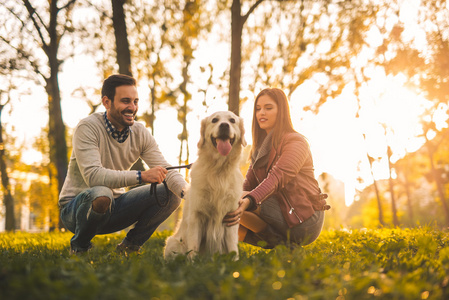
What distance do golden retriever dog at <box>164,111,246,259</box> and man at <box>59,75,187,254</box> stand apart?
0.42 m

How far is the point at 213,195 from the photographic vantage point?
11.1 ft

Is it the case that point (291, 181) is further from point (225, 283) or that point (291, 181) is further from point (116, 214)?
point (225, 283)

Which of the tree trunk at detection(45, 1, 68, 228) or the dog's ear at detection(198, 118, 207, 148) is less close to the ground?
the tree trunk at detection(45, 1, 68, 228)

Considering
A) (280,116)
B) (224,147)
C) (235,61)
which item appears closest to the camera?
(224,147)

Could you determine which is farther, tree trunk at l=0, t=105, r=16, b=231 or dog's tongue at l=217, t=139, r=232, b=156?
tree trunk at l=0, t=105, r=16, b=231

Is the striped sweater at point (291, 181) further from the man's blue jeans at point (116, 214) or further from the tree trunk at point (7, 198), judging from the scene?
the tree trunk at point (7, 198)

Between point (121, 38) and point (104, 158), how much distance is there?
4.84m

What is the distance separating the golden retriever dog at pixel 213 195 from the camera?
336cm

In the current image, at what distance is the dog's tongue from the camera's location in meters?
3.47

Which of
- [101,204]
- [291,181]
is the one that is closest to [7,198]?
[101,204]

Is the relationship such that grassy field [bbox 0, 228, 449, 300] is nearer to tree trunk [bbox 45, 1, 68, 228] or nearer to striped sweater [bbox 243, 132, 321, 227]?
striped sweater [bbox 243, 132, 321, 227]

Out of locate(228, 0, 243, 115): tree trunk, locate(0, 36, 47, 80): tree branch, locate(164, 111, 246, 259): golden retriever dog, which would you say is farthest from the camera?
locate(0, 36, 47, 80): tree branch

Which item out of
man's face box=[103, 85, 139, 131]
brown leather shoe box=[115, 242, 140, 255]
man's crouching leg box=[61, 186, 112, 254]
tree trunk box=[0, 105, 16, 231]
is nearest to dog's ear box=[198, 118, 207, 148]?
man's face box=[103, 85, 139, 131]

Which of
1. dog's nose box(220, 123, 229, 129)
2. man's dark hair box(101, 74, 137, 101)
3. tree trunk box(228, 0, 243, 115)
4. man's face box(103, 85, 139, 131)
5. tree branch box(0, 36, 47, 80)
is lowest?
dog's nose box(220, 123, 229, 129)
